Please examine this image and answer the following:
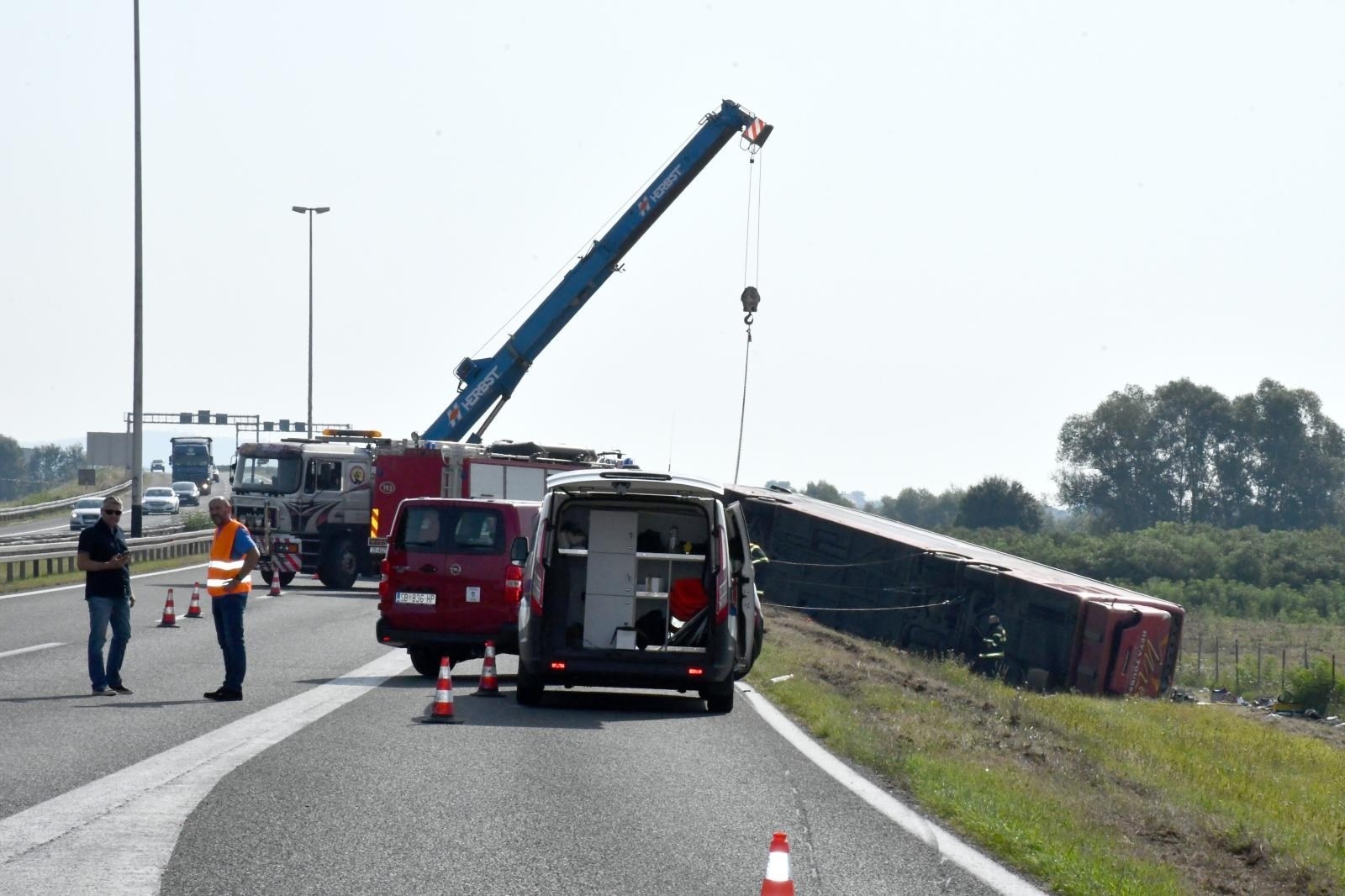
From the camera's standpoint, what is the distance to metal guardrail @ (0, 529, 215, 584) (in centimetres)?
3216

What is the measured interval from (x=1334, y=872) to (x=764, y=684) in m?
9.25

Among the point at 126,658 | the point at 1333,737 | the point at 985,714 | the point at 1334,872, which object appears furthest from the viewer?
the point at 1333,737

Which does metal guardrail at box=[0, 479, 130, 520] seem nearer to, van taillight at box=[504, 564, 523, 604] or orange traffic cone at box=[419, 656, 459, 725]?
van taillight at box=[504, 564, 523, 604]

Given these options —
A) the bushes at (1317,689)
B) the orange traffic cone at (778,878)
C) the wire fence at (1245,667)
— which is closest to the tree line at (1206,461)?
the wire fence at (1245,667)

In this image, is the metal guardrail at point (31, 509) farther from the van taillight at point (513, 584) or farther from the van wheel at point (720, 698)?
the van wheel at point (720, 698)

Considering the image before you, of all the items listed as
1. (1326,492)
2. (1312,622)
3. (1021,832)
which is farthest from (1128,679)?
(1326,492)

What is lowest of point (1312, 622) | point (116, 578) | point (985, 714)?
point (1312, 622)

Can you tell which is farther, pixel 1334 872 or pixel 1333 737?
pixel 1333 737

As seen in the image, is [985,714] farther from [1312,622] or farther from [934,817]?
[1312,622]

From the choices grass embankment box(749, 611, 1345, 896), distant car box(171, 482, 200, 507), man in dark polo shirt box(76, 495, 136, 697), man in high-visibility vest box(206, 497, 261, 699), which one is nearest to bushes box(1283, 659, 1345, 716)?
grass embankment box(749, 611, 1345, 896)

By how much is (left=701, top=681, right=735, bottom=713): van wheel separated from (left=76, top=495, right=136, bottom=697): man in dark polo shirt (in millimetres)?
4994

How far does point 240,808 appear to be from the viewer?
8.08m

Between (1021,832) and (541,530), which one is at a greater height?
(541,530)

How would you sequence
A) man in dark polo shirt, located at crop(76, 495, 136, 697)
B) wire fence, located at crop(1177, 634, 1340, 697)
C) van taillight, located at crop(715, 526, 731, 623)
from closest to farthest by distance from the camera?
van taillight, located at crop(715, 526, 731, 623) < man in dark polo shirt, located at crop(76, 495, 136, 697) < wire fence, located at crop(1177, 634, 1340, 697)
